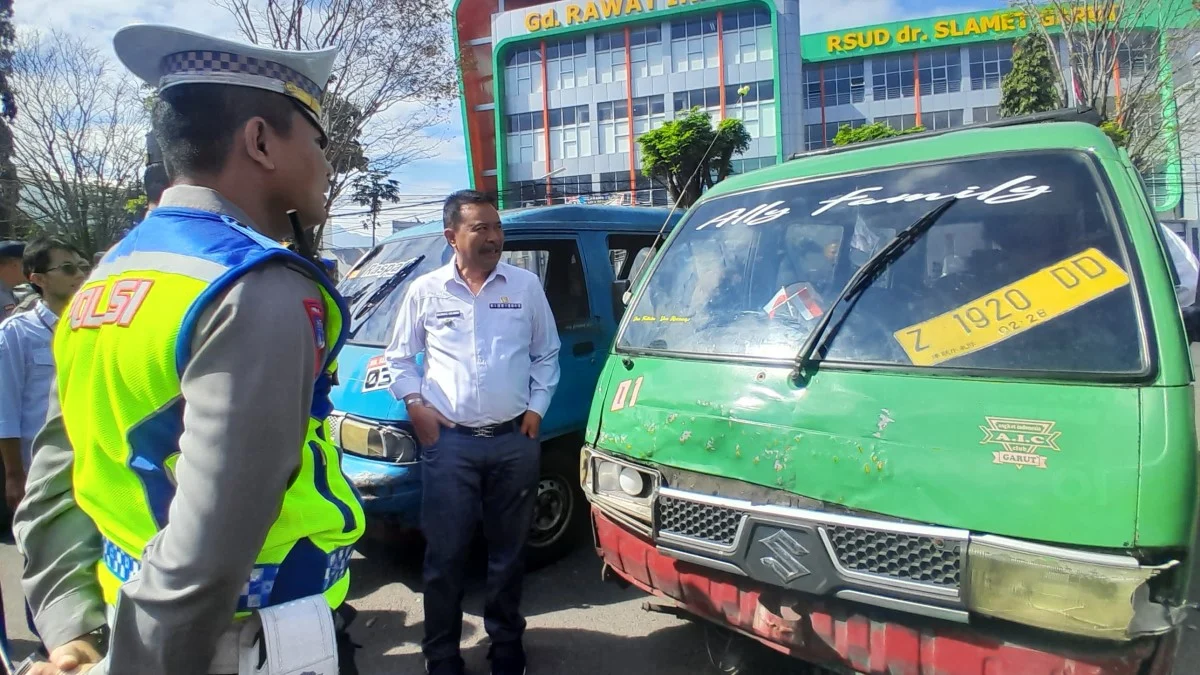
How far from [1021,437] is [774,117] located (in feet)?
139

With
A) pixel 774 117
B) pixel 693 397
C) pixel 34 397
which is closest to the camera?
pixel 693 397

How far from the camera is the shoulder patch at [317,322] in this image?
1135 mm

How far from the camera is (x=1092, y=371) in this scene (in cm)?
208

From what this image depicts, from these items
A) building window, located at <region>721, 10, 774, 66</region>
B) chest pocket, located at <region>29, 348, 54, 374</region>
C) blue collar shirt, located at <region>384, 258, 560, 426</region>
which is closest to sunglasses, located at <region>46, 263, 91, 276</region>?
chest pocket, located at <region>29, 348, 54, 374</region>

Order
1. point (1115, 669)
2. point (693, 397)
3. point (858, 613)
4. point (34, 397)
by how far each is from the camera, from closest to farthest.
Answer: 1. point (1115, 669)
2. point (858, 613)
3. point (693, 397)
4. point (34, 397)

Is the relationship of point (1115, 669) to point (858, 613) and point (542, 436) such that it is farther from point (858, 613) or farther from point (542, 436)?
point (542, 436)

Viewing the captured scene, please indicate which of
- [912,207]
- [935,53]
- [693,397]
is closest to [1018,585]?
[693,397]

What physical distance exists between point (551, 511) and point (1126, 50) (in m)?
18.9

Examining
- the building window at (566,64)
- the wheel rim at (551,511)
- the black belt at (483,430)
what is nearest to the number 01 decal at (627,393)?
the black belt at (483,430)

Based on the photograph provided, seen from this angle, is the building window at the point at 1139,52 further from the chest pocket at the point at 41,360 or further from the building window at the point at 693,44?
the building window at the point at 693,44

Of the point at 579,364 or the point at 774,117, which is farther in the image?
the point at 774,117

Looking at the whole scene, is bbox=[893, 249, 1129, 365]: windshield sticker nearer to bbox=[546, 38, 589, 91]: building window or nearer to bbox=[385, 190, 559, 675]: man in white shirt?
bbox=[385, 190, 559, 675]: man in white shirt

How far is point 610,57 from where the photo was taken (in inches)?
1762

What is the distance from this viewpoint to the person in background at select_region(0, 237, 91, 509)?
369cm
